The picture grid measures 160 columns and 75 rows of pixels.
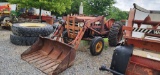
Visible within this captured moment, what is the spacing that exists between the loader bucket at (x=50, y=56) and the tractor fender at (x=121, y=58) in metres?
1.27

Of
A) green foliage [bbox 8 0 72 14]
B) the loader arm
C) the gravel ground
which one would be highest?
green foliage [bbox 8 0 72 14]

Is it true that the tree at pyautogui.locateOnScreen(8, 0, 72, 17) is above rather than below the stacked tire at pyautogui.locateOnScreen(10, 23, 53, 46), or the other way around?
above

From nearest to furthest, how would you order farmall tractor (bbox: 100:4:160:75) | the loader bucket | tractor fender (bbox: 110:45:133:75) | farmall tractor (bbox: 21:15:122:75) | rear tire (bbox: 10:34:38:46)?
farmall tractor (bbox: 100:4:160:75)
tractor fender (bbox: 110:45:133:75)
the loader bucket
farmall tractor (bbox: 21:15:122:75)
rear tire (bbox: 10:34:38:46)

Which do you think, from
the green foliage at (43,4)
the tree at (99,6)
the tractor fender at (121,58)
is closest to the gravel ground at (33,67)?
the tractor fender at (121,58)

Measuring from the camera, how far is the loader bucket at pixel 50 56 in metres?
3.81

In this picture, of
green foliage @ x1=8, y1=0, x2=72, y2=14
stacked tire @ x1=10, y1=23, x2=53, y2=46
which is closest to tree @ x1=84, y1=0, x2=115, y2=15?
green foliage @ x1=8, y1=0, x2=72, y2=14

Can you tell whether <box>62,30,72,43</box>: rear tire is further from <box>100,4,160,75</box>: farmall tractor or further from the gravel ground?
<box>100,4,160,75</box>: farmall tractor

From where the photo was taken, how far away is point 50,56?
455cm

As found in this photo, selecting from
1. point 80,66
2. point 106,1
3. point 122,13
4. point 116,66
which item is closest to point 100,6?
point 106,1

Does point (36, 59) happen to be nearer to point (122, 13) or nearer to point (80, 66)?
point (80, 66)

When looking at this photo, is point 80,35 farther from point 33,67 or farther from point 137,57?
point 137,57

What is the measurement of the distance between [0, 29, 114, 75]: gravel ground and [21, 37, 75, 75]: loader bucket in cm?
17

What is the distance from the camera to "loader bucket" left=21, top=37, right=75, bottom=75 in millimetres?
3812

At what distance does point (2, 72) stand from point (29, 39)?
245 cm
